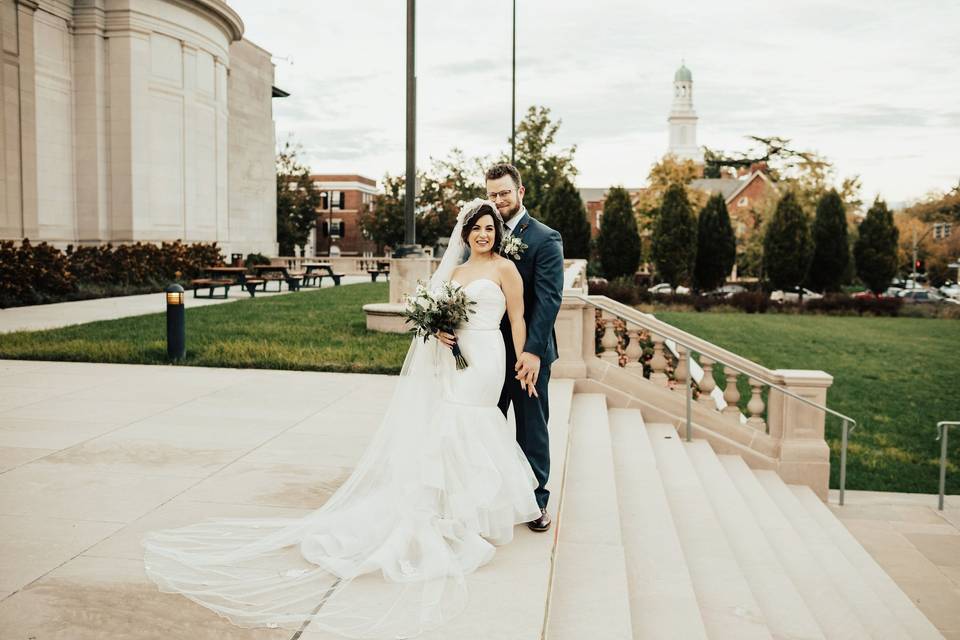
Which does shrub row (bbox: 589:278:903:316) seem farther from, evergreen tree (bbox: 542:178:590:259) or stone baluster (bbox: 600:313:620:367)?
stone baluster (bbox: 600:313:620:367)

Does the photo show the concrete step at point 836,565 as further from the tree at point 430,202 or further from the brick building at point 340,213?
the brick building at point 340,213

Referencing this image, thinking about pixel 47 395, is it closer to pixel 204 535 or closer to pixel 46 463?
pixel 46 463

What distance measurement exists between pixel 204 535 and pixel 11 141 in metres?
25.2

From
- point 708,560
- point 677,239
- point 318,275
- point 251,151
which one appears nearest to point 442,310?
point 708,560

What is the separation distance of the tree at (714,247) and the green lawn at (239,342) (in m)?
26.4

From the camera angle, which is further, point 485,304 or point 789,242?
point 789,242

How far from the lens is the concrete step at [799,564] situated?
556cm

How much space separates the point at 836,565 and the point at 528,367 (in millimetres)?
4029

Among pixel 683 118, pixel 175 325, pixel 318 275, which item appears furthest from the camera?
pixel 683 118

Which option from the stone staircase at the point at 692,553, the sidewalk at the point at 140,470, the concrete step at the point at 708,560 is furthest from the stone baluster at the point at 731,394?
the sidewalk at the point at 140,470

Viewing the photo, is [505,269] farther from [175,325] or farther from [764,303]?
[764,303]

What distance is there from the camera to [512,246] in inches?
182

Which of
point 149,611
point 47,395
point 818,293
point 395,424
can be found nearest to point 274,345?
point 47,395

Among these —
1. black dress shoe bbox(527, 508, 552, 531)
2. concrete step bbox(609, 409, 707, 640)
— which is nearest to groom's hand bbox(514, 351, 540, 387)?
black dress shoe bbox(527, 508, 552, 531)
